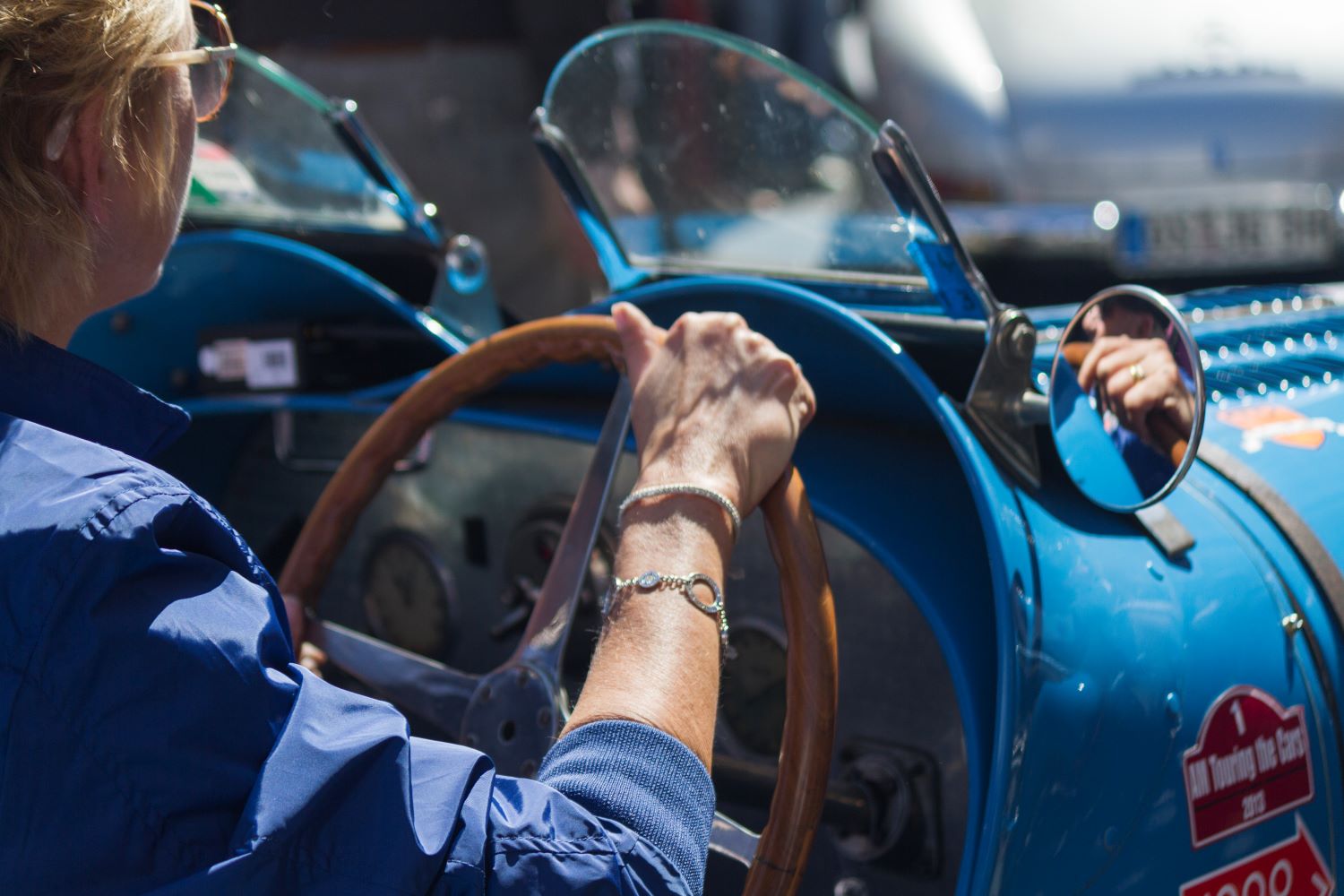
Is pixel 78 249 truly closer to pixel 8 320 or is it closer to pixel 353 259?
pixel 8 320

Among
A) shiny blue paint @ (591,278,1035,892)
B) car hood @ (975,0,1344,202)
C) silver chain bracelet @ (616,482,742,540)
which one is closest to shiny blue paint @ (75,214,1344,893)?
shiny blue paint @ (591,278,1035,892)

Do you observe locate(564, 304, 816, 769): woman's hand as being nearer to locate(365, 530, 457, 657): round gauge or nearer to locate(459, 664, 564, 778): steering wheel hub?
locate(459, 664, 564, 778): steering wheel hub

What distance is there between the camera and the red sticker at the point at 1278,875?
142cm

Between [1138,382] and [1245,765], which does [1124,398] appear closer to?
[1138,382]

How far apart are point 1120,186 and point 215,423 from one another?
417 cm

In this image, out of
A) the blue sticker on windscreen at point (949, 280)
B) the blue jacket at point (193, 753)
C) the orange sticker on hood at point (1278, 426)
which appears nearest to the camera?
the blue jacket at point (193, 753)

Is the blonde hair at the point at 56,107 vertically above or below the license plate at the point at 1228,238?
below

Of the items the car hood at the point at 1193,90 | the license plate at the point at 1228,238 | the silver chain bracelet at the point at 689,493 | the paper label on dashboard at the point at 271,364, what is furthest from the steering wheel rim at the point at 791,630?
the license plate at the point at 1228,238

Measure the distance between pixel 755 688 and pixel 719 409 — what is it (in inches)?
25.2

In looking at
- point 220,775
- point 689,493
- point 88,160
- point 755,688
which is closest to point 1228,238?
point 755,688

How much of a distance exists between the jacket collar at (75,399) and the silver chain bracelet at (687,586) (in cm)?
42

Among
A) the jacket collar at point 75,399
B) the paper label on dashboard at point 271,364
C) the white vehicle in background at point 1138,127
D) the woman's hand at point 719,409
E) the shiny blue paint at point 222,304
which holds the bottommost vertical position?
the jacket collar at point 75,399

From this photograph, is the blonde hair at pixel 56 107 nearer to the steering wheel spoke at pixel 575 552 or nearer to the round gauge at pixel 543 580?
the steering wheel spoke at pixel 575 552

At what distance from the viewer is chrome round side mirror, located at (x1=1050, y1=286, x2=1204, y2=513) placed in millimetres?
1317
